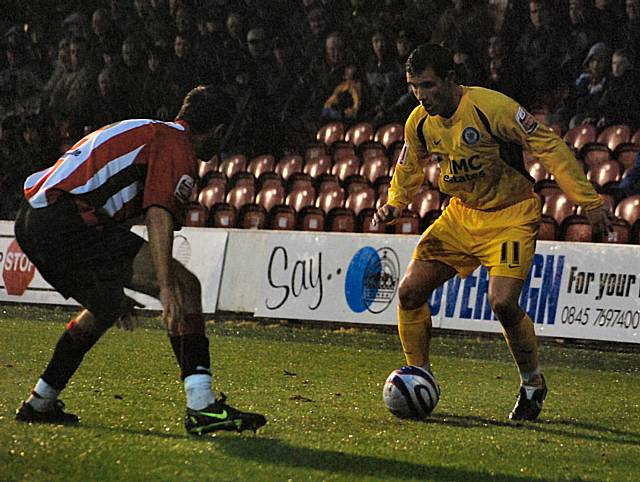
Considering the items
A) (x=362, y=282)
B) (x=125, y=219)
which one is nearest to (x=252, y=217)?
(x=362, y=282)

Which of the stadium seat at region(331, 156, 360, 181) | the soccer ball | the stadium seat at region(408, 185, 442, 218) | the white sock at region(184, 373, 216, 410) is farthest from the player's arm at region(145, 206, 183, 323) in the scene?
the stadium seat at region(331, 156, 360, 181)

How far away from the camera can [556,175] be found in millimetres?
6473

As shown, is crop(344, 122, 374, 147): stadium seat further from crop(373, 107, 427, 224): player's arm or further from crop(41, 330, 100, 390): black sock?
crop(41, 330, 100, 390): black sock

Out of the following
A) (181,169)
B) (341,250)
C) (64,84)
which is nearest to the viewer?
(181,169)

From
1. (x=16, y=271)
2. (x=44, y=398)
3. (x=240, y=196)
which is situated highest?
(x=44, y=398)

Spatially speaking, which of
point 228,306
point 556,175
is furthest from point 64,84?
point 556,175

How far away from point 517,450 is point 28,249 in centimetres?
252

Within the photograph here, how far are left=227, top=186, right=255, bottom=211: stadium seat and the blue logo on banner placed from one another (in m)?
3.29

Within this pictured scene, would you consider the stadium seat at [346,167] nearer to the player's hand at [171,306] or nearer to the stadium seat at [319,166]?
the stadium seat at [319,166]

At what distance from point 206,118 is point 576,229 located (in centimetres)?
801

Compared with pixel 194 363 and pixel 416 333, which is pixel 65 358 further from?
pixel 416 333

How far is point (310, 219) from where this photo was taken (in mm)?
14805

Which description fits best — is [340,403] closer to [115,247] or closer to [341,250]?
[115,247]

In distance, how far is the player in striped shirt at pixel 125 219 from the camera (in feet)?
17.3
